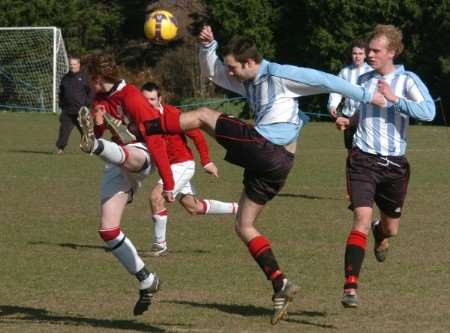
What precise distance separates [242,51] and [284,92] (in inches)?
14.4

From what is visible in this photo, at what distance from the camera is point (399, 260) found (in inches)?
383

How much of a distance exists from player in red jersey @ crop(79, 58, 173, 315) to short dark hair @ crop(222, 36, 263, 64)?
85 cm

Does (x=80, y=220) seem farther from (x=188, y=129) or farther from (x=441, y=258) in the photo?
(x=188, y=129)

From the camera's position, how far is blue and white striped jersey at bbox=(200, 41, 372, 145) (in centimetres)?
676

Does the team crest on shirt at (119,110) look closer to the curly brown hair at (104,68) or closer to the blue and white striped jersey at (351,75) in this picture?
the curly brown hair at (104,68)

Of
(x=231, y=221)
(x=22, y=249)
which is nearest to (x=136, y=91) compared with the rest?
(x=22, y=249)

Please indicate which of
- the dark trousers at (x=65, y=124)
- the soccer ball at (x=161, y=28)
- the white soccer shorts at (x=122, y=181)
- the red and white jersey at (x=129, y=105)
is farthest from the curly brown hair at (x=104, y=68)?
the dark trousers at (x=65, y=124)

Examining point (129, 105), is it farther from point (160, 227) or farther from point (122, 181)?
point (160, 227)

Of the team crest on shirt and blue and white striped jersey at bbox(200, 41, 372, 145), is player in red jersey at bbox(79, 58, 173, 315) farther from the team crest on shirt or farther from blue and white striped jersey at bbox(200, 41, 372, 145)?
blue and white striped jersey at bbox(200, 41, 372, 145)

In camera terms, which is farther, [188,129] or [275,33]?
[275,33]

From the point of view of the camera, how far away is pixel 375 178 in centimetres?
753

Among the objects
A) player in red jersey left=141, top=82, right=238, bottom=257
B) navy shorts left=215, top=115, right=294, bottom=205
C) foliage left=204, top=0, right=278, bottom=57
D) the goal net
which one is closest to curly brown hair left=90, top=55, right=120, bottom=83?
navy shorts left=215, top=115, right=294, bottom=205

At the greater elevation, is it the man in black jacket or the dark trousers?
the man in black jacket

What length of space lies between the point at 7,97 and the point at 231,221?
1213 inches
